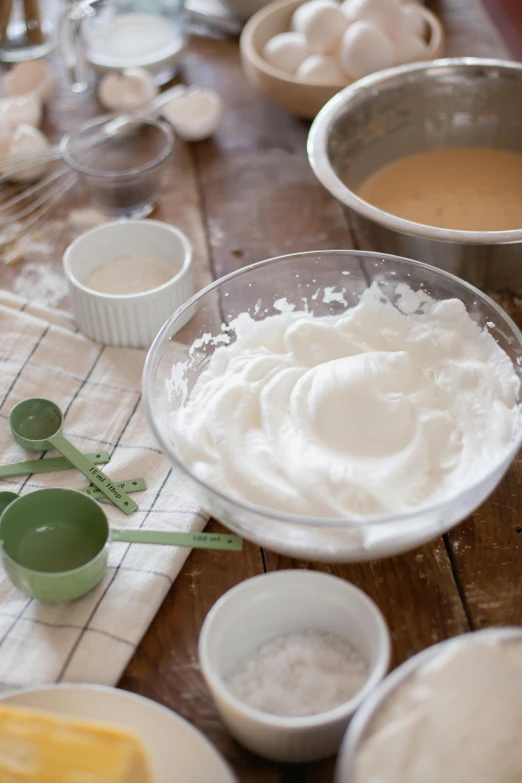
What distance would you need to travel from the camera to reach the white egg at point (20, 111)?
1.51m

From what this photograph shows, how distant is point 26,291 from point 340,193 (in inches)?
20.2

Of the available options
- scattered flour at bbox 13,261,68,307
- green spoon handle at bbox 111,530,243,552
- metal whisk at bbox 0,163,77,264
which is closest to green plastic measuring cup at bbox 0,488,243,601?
green spoon handle at bbox 111,530,243,552

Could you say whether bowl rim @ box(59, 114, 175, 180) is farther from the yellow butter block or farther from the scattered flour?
the yellow butter block

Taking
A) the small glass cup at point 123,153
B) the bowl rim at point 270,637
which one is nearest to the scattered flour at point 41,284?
the small glass cup at point 123,153

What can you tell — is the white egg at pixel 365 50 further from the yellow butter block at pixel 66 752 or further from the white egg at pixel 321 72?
the yellow butter block at pixel 66 752

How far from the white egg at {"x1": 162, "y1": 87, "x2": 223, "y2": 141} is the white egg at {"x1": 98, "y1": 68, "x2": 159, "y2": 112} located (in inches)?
3.3

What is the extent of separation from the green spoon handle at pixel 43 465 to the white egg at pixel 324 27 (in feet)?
2.87

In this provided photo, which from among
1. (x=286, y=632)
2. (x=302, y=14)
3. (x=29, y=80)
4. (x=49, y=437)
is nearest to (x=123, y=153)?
(x=29, y=80)

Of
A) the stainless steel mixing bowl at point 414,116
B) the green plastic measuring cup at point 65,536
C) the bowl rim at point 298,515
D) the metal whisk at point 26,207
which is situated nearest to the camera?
the bowl rim at point 298,515

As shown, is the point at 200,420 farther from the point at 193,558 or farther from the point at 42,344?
the point at 42,344

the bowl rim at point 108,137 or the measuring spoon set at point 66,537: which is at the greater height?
the bowl rim at point 108,137

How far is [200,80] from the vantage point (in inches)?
67.2

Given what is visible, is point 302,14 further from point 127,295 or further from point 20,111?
point 127,295

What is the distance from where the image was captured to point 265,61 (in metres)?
1.53
